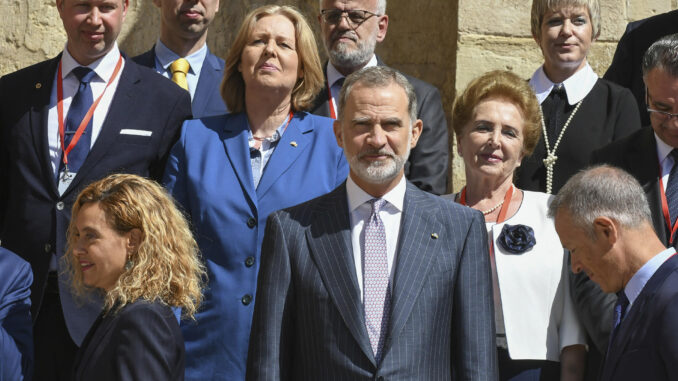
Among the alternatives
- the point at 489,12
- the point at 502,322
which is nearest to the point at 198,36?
the point at 489,12

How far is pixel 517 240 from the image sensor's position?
4.12m

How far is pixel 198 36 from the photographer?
5.23 m

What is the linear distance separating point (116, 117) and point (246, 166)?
571 mm

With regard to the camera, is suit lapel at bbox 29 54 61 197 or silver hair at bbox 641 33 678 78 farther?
suit lapel at bbox 29 54 61 197

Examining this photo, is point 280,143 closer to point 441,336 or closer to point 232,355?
point 232,355

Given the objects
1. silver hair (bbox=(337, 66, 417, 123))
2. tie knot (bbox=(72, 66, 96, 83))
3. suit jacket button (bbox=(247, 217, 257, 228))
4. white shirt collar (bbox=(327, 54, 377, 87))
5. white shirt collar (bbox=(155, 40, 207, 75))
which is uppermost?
white shirt collar (bbox=(155, 40, 207, 75))

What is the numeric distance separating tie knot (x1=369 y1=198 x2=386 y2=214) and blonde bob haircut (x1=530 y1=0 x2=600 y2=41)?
162cm

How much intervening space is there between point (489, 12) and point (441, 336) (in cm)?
286

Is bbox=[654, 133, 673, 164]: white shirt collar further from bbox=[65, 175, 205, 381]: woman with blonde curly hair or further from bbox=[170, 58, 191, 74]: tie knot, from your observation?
bbox=[170, 58, 191, 74]: tie knot

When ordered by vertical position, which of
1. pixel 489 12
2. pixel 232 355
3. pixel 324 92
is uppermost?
pixel 489 12

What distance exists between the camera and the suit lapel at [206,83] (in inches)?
195

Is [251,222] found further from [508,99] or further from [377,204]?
[508,99]

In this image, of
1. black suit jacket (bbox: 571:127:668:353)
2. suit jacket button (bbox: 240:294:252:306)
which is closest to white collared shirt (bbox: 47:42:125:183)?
suit jacket button (bbox: 240:294:252:306)

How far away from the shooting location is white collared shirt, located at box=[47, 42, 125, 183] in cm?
436
